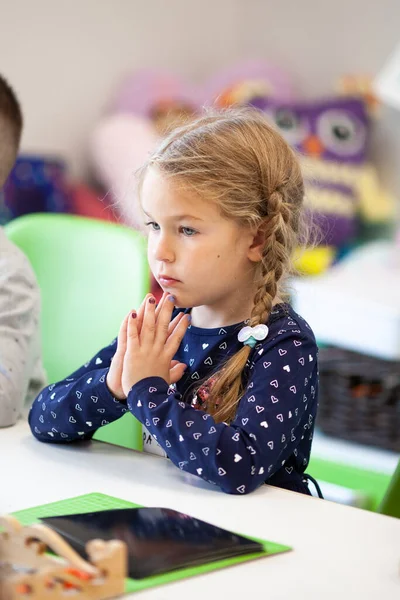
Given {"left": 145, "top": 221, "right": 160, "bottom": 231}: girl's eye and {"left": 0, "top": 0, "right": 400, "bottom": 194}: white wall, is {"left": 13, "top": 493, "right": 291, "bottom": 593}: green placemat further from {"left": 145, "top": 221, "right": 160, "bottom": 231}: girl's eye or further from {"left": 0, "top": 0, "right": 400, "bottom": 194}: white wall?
{"left": 0, "top": 0, "right": 400, "bottom": 194}: white wall

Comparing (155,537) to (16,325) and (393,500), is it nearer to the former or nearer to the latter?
(393,500)

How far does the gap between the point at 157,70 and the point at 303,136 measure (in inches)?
20.5

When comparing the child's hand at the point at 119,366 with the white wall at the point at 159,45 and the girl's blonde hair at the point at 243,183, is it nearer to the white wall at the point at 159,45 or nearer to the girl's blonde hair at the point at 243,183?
the girl's blonde hair at the point at 243,183

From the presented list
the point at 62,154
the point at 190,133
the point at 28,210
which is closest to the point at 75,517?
the point at 190,133

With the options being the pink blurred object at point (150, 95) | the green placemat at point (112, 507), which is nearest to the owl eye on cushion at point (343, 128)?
the pink blurred object at point (150, 95)

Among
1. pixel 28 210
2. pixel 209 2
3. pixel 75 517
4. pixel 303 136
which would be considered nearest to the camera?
pixel 75 517

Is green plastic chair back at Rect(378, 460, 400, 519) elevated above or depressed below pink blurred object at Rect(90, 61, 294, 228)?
below

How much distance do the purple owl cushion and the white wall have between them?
0.13 m

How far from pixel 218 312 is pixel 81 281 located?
40cm

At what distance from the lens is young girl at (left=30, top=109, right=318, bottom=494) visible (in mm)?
1069

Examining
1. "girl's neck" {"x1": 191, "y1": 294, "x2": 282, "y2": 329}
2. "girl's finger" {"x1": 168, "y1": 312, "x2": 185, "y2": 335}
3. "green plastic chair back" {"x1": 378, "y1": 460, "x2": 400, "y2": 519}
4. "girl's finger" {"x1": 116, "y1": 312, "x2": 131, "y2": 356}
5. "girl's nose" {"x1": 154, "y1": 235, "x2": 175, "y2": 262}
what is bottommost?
"green plastic chair back" {"x1": 378, "y1": 460, "x2": 400, "y2": 519}

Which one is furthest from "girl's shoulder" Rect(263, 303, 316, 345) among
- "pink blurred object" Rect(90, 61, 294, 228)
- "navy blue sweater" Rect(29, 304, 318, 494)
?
"pink blurred object" Rect(90, 61, 294, 228)

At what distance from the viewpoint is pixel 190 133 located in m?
1.16

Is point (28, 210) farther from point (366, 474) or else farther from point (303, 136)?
point (366, 474)
